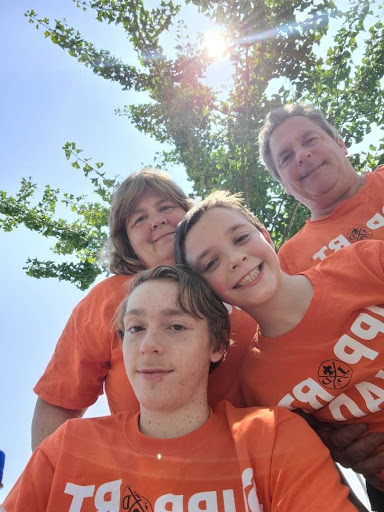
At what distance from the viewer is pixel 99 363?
6.72ft

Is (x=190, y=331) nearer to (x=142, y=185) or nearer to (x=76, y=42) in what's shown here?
(x=142, y=185)

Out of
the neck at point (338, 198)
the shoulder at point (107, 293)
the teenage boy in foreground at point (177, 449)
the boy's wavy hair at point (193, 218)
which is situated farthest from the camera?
the neck at point (338, 198)

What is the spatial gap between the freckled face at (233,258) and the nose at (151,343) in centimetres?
41

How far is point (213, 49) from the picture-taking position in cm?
430

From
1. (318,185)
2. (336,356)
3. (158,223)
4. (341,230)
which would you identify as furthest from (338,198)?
(336,356)

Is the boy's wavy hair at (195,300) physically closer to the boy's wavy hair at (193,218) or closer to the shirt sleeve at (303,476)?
the boy's wavy hair at (193,218)

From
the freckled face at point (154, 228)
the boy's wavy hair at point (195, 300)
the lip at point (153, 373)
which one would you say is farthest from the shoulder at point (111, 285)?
the lip at point (153, 373)

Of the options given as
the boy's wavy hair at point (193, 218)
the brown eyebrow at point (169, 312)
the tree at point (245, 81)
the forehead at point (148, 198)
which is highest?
the tree at point (245, 81)

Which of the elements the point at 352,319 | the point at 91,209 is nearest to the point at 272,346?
the point at 352,319

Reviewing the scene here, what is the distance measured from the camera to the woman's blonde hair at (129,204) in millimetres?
2367

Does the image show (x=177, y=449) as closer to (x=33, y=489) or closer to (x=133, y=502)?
(x=133, y=502)

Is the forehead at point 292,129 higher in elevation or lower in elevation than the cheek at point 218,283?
higher

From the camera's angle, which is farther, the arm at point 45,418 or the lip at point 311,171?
the lip at point 311,171

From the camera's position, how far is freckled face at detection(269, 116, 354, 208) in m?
2.72
